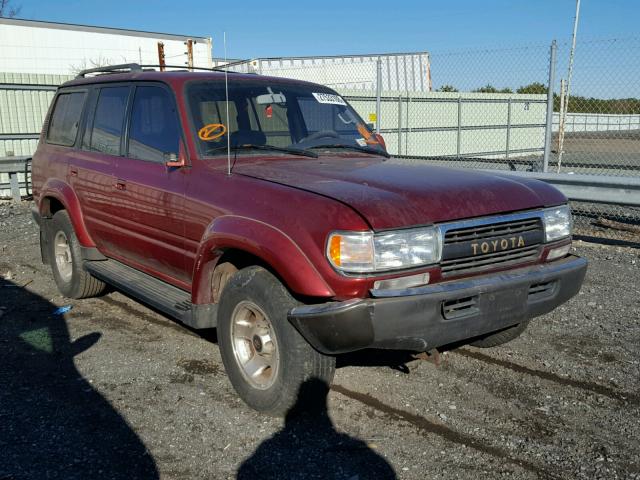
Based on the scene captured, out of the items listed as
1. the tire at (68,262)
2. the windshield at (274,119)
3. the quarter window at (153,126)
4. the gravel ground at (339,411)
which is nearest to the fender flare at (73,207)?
the tire at (68,262)

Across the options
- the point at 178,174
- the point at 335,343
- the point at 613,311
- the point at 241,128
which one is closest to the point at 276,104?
the point at 241,128

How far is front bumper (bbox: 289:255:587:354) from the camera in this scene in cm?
301

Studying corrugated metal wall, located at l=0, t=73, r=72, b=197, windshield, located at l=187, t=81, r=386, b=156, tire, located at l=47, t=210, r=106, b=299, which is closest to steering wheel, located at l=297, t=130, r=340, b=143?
windshield, located at l=187, t=81, r=386, b=156

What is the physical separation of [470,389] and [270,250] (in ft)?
5.42

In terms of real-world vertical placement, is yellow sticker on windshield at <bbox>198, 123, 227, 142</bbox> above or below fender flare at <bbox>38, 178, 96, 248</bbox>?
above

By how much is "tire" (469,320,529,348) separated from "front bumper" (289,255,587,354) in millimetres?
938

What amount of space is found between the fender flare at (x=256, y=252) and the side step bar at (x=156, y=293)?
0.09 metres

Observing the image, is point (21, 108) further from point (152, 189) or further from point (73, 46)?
point (152, 189)

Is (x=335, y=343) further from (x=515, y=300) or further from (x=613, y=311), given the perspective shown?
(x=613, y=311)

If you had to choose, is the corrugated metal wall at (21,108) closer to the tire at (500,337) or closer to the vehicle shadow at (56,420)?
the vehicle shadow at (56,420)

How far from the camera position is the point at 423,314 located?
3.09 metres

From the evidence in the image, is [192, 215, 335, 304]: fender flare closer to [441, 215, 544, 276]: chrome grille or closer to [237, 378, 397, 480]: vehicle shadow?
[237, 378, 397, 480]: vehicle shadow

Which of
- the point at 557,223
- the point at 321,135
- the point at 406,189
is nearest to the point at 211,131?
the point at 321,135

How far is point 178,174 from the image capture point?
13.5ft
